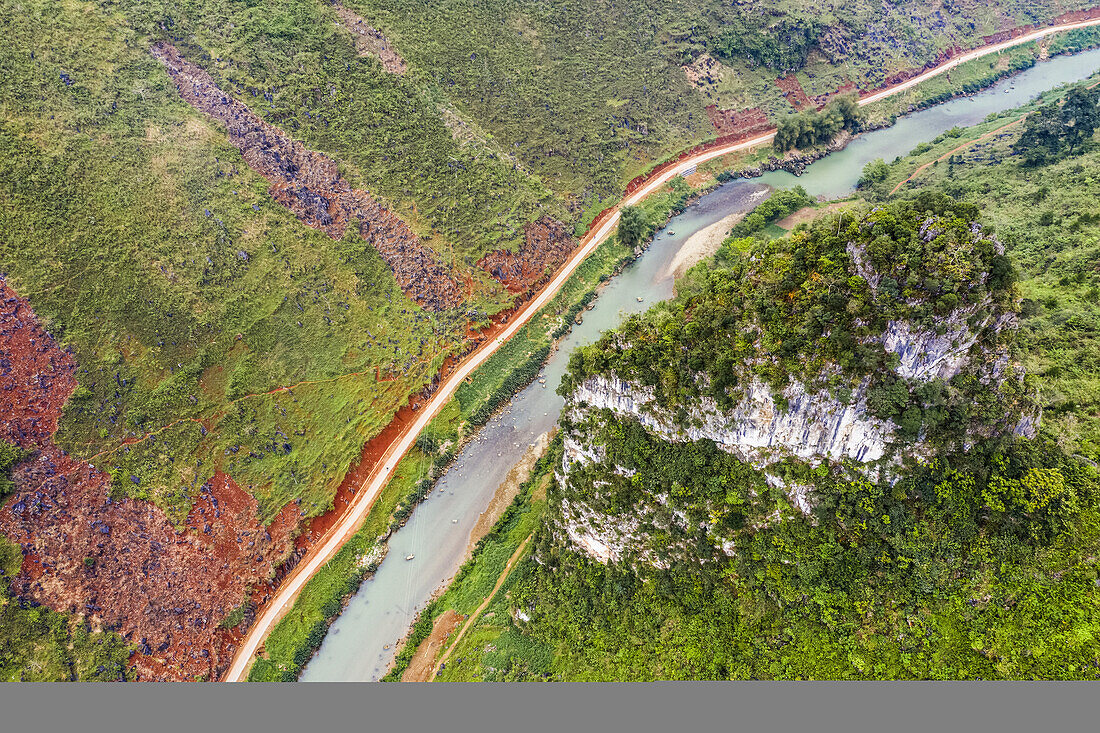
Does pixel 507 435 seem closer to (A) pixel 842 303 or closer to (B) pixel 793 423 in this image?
(B) pixel 793 423

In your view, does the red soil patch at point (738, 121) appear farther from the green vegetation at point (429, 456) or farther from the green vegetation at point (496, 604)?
the green vegetation at point (496, 604)

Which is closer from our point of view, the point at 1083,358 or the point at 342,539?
the point at 1083,358

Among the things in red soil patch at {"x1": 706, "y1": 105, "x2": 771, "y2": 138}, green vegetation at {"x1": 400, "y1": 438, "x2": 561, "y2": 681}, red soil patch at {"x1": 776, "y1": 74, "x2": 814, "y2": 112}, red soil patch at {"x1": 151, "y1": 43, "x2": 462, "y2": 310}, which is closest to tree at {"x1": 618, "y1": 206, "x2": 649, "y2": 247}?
red soil patch at {"x1": 151, "y1": 43, "x2": 462, "y2": 310}

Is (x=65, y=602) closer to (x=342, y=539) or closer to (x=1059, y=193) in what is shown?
(x=342, y=539)

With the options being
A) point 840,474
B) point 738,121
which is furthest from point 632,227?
point 840,474

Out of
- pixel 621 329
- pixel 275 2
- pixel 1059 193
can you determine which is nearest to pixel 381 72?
pixel 275 2

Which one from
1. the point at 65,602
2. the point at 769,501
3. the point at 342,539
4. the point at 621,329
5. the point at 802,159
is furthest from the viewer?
the point at 802,159
